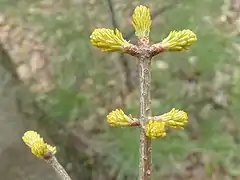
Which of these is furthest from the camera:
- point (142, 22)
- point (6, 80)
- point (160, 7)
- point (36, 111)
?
point (160, 7)

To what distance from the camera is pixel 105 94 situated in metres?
2.91

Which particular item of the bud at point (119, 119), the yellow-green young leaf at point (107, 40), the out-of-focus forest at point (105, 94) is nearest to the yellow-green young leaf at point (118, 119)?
the bud at point (119, 119)

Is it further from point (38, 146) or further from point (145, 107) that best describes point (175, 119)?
point (38, 146)

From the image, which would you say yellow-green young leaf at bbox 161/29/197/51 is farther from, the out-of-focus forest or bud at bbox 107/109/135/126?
the out-of-focus forest

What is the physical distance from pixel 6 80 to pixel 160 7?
2.56 ft

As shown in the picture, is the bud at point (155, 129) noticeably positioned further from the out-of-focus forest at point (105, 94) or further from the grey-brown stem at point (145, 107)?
the out-of-focus forest at point (105, 94)

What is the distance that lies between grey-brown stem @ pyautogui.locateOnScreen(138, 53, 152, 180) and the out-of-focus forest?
115 cm

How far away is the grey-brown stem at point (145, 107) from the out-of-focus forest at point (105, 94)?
115 cm

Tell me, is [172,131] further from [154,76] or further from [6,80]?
[6,80]

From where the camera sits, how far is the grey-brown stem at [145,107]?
866mm

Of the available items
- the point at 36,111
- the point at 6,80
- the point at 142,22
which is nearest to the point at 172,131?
the point at 36,111

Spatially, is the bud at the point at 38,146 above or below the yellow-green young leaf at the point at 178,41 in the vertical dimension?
below

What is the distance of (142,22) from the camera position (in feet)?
2.94

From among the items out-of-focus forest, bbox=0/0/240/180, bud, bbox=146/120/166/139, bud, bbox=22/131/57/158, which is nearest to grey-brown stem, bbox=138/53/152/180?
bud, bbox=146/120/166/139
